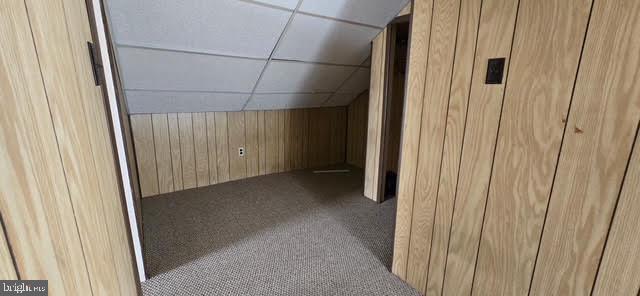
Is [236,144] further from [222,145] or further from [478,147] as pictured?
[478,147]

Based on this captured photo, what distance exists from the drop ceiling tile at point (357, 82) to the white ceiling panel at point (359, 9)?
29.7 inches

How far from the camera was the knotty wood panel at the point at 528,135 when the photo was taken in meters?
0.92

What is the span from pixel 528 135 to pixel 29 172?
51.1 inches

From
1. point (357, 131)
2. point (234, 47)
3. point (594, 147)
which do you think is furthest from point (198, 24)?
point (357, 131)

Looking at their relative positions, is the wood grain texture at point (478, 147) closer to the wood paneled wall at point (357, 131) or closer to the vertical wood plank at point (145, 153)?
the wood paneled wall at point (357, 131)

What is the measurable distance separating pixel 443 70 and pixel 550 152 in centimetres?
50

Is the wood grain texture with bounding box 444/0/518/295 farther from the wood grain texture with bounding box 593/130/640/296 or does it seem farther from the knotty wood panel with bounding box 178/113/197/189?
the knotty wood panel with bounding box 178/113/197/189

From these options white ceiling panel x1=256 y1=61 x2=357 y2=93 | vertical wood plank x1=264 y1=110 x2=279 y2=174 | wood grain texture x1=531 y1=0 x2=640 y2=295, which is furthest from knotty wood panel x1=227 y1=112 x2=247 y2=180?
wood grain texture x1=531 y1=0 x2=640 y2=295

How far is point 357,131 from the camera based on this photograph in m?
3.80

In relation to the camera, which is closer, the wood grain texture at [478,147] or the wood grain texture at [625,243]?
the wood grain texture at [625,243]

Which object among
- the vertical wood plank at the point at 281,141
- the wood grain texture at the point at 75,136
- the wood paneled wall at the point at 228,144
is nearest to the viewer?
the wood grain texture at the point at 75,136

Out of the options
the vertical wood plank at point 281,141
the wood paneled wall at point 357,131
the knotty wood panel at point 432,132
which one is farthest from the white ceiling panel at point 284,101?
the knotty wood panel at point 432,132

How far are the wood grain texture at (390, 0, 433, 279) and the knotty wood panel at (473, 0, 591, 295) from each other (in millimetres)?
356

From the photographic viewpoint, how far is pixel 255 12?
171cm
